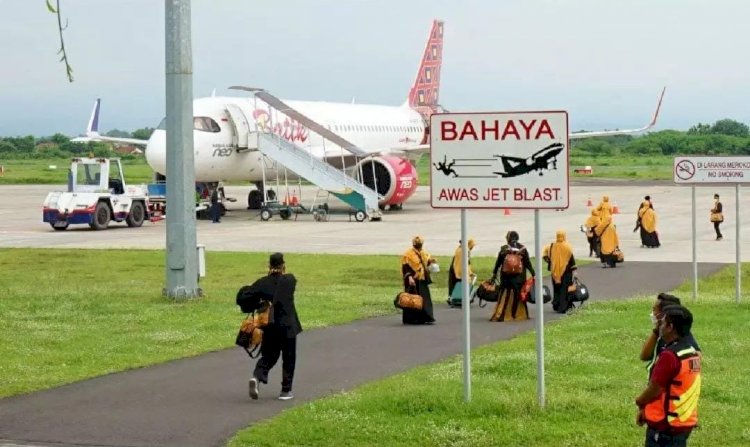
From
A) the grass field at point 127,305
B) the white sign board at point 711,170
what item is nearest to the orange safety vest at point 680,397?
the grass field at point 127,305

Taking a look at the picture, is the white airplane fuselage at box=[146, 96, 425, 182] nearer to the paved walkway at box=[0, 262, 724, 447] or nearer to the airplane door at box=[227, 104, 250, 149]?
the airplane door at box=[227, 104, 250, 149]

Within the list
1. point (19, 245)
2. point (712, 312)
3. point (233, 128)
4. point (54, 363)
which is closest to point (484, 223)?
point (233, 128)

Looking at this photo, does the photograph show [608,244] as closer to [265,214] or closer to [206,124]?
[265,214]

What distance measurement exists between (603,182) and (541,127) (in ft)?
243

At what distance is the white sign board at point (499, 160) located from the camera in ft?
37.9

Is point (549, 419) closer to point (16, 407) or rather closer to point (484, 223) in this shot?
point (16, 407)

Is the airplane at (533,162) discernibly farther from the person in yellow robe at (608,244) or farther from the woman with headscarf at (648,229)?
the woman with headscarf at (648,229)

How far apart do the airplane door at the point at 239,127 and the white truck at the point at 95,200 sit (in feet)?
15.0

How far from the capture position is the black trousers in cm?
1370

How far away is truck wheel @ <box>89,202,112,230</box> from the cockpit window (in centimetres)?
569

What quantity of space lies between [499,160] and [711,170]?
35.4 feet

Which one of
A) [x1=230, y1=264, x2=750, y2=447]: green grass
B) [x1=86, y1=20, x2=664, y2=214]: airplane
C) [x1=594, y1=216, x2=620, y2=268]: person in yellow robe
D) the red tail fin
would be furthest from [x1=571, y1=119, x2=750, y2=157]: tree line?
[x1=230, y1=264, x2=750, y2=447]: green grass

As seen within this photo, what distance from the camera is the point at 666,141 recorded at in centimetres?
14438

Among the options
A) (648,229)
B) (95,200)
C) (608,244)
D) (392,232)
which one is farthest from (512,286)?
(95,200)
